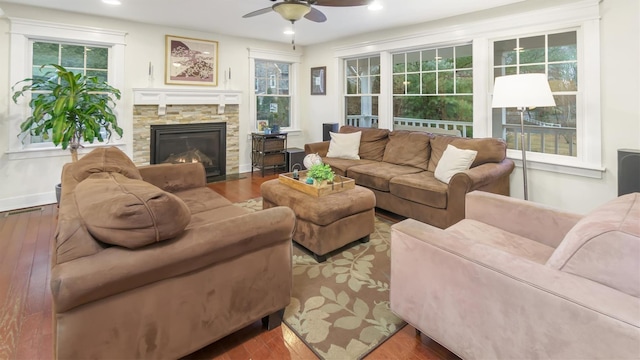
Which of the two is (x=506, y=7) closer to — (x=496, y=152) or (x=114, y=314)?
(x=496, y=152)

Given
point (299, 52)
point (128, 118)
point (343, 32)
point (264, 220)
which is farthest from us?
point (299, 52)

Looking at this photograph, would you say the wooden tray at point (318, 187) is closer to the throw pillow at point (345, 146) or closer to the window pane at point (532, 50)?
the throw pillow at point (345, 146)

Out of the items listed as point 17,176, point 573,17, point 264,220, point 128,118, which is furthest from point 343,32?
point 17,176

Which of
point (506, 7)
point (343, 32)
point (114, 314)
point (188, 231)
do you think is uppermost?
point (343, 32)

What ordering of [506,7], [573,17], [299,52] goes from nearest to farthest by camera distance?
[573,17]
[506,7]
[299,52]

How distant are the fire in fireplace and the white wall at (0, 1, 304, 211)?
1.29ft

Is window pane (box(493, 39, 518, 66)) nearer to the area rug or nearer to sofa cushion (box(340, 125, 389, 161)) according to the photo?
sofa cushion (box(340, 125, 389, 161))

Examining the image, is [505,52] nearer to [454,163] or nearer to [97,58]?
[454,163]

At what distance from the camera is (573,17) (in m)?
3.41

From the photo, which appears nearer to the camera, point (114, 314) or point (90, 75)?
point (114, 314)

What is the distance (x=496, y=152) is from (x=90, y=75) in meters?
5.37

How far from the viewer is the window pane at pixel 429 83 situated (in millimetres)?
4897

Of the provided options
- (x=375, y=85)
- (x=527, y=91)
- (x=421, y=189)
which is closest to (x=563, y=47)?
(x=527, y=91)

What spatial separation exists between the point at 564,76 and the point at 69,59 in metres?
6.16
